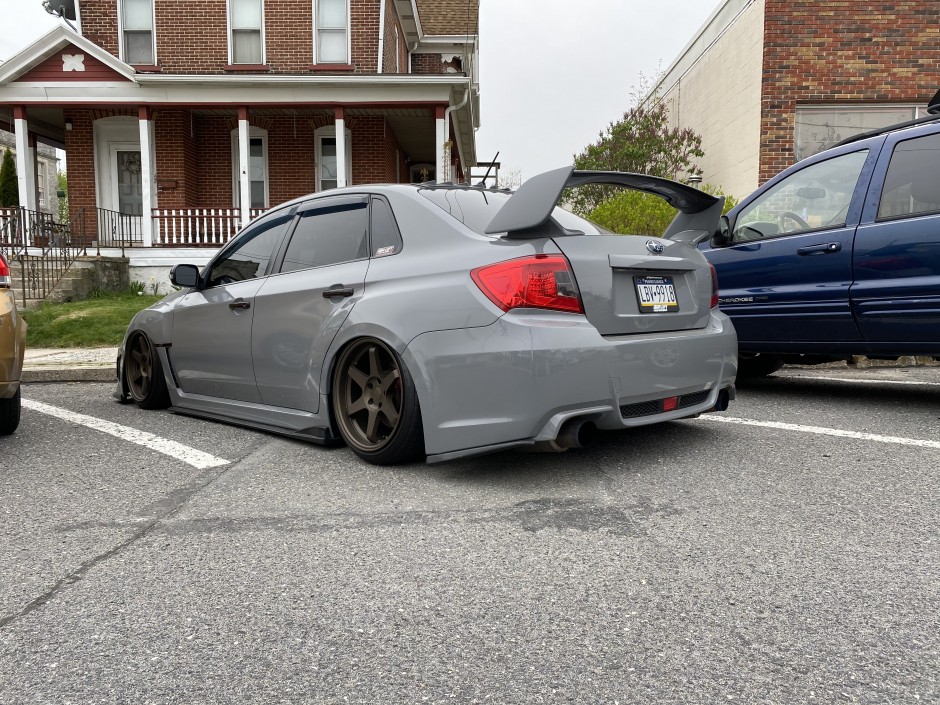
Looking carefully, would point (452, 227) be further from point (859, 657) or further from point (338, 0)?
point (338, 0)

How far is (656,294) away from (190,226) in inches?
572

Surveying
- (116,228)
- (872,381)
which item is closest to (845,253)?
(872,381)

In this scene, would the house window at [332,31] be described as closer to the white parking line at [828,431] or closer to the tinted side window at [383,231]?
the tinted side window at [383,231]

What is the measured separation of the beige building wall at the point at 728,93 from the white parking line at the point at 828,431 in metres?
11.7

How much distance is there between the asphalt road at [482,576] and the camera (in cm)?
195

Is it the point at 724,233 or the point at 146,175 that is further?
the point at 146,175

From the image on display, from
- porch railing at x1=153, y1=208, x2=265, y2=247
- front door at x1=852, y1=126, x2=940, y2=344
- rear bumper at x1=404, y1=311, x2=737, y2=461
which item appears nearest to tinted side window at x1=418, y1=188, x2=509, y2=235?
rear bumper at x1=404, y1=311, x2=737, y2=461

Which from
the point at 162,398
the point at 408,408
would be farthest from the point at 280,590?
the point at 162,398

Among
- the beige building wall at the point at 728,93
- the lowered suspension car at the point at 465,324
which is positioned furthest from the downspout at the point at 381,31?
the lowered suspension car at the point at 465,324

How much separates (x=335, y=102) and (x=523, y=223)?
13.6 m

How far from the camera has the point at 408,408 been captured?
3697 mm

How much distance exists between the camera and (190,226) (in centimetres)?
1648

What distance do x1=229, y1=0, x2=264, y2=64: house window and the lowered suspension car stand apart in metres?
15.1

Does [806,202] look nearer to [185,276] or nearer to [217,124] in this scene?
[185,276]
